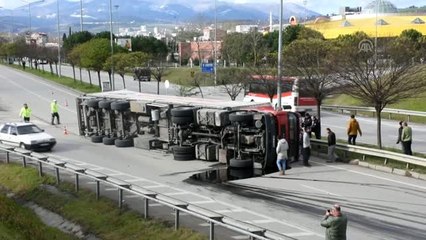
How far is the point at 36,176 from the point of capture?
19.8m

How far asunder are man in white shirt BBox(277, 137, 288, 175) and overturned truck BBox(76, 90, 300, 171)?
730mm

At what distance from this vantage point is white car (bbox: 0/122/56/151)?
25344mm

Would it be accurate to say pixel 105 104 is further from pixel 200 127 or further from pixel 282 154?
pixel 282 154

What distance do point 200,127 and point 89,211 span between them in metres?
7.98

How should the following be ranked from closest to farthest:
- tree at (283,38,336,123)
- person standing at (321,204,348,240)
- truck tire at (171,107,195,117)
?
person standing at (321,204,348,240)
truck tire at (171,107,195,117)
tree at (283,38,336,123)

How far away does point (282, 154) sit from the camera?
63.7 ft

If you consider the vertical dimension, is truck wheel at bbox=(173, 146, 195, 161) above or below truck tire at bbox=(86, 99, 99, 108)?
below

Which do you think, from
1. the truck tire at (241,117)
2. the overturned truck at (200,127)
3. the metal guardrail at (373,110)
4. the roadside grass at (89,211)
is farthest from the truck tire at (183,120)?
the metal guardrail at (373,110)

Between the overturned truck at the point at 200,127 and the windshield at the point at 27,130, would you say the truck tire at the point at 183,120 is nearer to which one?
the overturned truck at the point at 200,127

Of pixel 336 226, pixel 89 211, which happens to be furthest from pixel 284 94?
pixel 336 226

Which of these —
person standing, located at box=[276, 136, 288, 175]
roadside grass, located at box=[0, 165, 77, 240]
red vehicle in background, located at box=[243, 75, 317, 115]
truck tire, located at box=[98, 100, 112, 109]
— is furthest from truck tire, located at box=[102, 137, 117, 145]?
red vehicle in background, located at box=[243, 75, 317, 115]

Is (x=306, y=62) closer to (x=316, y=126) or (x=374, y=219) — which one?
(x=316, y=126)

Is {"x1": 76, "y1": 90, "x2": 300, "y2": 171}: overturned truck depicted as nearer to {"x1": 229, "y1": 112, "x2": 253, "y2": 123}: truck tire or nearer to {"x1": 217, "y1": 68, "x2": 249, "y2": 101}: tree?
{"x1": 229, "y1": 112, "x2": 253, "y2": 123}: truck tire

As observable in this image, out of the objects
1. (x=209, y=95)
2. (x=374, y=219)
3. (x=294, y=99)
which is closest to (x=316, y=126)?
(x=294, y=99)
